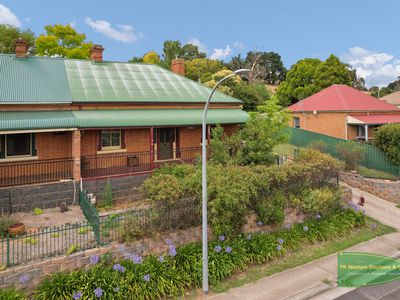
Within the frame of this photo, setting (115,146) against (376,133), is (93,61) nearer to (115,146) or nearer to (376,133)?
(115,146)

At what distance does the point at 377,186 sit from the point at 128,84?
1633 cm

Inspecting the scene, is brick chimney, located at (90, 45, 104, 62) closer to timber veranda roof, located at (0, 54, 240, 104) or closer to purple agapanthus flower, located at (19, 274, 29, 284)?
timber veranda roof, located at (0, 54, 240, 104)

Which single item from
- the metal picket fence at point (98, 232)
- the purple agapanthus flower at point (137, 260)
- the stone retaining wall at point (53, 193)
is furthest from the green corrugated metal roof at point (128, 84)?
the purple agapanthus flower at point (137, 260)

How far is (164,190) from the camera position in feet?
34.4

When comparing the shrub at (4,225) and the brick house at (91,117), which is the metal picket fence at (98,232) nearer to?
the shrub at (4,225)

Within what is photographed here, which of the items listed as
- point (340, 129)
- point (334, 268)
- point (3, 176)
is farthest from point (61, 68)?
point (340, 129)

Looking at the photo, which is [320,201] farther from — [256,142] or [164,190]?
[164,190]

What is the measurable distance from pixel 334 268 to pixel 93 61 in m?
18.0

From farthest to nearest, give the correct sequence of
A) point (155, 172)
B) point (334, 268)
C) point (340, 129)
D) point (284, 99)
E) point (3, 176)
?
point (284, 99) → point (340, 129) → point (155, 172) → point (3, 176) → point (334, 268)

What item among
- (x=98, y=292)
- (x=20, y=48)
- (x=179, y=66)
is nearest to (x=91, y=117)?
(x=20, y=48)

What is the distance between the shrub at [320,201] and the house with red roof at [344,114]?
44.8ft

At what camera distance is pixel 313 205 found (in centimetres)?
1390

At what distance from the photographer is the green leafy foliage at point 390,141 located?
61.5ft

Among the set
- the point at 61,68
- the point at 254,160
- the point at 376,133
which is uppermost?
the point at 61,68
